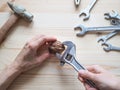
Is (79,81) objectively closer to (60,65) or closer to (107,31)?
(60,65)

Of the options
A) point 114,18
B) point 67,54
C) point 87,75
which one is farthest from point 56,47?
point 114,18

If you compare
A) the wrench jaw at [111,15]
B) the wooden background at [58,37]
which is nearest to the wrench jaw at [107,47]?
the wooden background at [58,37]

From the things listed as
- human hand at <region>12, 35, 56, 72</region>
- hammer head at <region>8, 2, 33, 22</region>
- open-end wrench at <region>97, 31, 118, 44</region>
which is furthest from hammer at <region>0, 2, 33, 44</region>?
open-end wrench at <region>97, 31, 118, 44</region>

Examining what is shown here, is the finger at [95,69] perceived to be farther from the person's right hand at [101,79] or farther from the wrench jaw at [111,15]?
the wrench jaw at [111,15]

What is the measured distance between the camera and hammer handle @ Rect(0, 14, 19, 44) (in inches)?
33.2

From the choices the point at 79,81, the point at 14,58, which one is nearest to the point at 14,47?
the point at 14,58

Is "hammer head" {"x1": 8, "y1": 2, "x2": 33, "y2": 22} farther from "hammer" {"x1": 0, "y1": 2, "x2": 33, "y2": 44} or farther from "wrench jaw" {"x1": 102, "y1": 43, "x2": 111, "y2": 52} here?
"wrench jaw" {"x1": 102, "y1": 43, "x2": 111, "y2": 52}

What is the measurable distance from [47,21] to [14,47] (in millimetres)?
158

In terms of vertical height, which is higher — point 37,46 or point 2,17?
point 2,17

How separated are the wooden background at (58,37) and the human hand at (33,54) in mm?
25

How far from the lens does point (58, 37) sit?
2.77 feet

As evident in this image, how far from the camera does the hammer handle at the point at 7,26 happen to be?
0.84 meters

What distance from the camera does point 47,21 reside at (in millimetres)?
887

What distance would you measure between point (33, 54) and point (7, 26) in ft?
0.55
